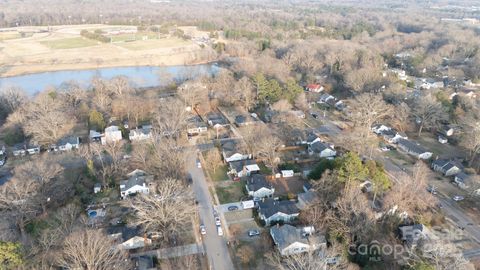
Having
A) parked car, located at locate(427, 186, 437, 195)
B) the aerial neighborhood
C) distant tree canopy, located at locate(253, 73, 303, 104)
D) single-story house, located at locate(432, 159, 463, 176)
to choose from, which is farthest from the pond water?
parked car, located at locate(427, 186, 437, 195)

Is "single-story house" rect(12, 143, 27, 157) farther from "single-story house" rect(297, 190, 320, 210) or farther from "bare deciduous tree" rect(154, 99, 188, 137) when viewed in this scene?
"single-story house" rect(297, 190, 320, 210)

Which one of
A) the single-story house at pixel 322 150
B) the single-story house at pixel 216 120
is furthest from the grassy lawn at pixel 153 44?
the single-story house at pixel 322 150

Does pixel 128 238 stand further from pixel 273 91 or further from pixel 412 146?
pixel 273 91

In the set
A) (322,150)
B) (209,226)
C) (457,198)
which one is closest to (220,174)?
(209,226)

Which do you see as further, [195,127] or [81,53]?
[81,53]

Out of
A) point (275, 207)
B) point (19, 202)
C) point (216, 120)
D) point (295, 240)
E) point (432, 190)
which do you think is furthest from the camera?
point (216, 120)

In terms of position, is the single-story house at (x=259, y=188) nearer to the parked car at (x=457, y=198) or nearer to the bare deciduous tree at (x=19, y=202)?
the parked car at (x=457, y=198)
